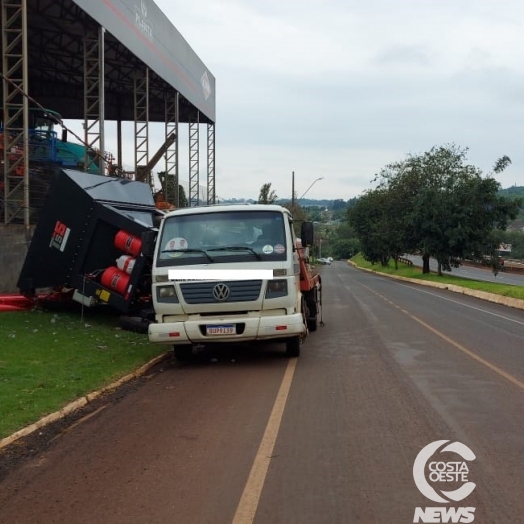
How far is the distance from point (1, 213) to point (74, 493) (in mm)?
15713

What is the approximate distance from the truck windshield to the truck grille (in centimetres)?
39

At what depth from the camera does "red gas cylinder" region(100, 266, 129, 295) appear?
42.4 ft

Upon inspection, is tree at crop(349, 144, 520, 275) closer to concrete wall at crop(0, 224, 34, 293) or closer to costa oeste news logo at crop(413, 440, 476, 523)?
concrete wall at crop(0, 224, 34, 293)

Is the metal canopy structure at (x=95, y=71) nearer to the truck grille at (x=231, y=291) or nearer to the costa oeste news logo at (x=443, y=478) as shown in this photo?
the truck grille at (x=231, y=291)

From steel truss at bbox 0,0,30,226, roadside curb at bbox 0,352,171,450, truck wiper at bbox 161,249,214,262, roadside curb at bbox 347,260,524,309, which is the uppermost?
steel truss at bbox 0,0,30,226

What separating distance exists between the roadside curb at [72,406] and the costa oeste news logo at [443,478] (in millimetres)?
3880

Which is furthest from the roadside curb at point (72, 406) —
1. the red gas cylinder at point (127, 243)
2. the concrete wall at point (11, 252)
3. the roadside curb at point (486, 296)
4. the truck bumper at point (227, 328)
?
the roadside curb at point (486, 296)

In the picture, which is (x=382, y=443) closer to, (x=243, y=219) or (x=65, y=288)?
(x=243, y=219)

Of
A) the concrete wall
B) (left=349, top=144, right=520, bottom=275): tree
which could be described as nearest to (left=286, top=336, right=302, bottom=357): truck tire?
the concrete wall

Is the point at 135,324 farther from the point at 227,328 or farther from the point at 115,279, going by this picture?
the point at 227,328

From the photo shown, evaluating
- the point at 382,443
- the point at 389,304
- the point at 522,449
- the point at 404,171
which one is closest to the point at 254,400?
the point at 382,443

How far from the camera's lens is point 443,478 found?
514 cm

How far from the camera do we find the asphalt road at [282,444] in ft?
15.1

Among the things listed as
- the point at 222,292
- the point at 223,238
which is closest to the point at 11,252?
the point at 223,238
